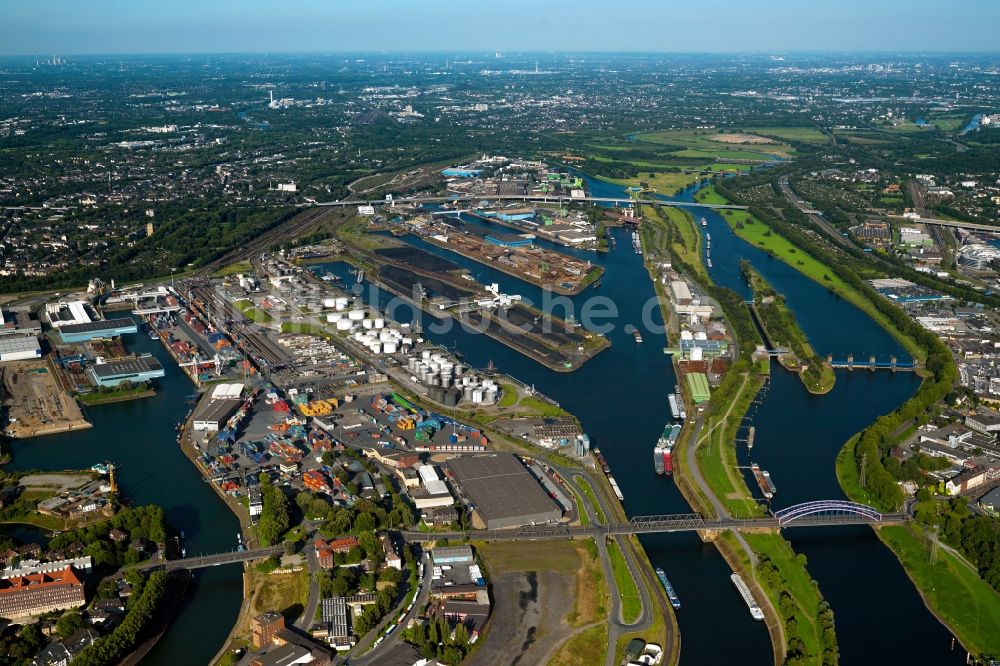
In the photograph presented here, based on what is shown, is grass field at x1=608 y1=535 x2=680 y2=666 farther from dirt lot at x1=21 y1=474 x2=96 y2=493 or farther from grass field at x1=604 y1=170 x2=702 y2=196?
grass field at x1=604 y1=170 x2=702 y2=196

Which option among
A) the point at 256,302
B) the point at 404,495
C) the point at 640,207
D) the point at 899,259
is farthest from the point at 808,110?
the point at 404,495

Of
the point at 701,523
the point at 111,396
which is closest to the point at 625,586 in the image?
the point at 701,523

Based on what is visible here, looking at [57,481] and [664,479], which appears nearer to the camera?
[57,481]

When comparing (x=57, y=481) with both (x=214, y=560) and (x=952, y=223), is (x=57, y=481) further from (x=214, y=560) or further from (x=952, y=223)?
(x=952, y=223)

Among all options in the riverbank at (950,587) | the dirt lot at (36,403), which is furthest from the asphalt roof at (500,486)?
the dirt lot at (36,403)

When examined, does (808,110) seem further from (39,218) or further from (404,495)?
(404,495)

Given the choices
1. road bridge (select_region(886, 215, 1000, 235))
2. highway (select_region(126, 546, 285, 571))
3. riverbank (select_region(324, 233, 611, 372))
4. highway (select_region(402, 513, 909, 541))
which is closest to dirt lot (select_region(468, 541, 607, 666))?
highway (select_region(402, 513, 909, 541))
